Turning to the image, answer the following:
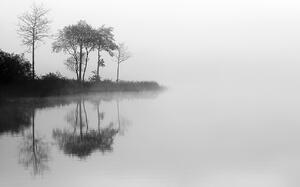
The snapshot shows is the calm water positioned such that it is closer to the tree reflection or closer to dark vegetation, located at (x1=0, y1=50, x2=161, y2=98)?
the tree reflection

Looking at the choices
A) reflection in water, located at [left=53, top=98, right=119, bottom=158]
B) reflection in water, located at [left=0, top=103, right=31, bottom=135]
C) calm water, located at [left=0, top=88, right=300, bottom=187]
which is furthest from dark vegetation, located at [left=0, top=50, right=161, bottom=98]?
reflection in water, located at [left=53, top=98, right=119, bottom=158]

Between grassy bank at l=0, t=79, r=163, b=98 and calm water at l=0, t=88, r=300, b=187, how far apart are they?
18364 mm

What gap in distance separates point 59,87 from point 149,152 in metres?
35.2

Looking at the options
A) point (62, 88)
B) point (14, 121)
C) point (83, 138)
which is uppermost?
point (62, 88)

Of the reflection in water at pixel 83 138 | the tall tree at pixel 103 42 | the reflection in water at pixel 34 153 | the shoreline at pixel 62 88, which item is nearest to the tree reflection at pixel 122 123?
the reflection in water at pixel 83 138

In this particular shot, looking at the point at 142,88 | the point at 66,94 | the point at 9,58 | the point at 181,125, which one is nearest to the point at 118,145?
the point at 181,125

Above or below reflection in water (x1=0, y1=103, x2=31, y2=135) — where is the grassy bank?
above

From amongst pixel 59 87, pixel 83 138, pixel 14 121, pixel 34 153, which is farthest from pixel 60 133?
pixel 59 87

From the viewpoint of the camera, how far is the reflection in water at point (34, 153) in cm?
1198

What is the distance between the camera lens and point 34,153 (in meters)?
14.0

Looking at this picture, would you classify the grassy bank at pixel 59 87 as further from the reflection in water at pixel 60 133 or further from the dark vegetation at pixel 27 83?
the reflection in water at pixel 60 133

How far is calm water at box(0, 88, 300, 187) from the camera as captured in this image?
10.7 m

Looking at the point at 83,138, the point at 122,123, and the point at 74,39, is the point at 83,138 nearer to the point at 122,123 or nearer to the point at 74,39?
the point at 122,123

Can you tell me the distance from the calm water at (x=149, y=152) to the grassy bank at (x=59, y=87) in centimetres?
1836
